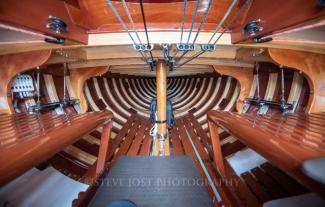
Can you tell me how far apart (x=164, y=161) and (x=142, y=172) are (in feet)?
0.89

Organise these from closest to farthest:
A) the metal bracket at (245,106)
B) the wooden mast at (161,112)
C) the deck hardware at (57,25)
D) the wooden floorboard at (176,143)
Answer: the deck hardware at (57,25)
the wooden floorboard at (176,143)
the wooden mast at (161,112)
the metal bracket at (245,106)

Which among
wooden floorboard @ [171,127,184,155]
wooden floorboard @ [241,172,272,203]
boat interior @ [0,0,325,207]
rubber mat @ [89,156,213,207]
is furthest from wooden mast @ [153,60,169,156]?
wooden floorboard @ [241,172,272,203]

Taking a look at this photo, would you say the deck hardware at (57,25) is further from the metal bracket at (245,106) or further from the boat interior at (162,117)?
the metal bracket at (245,106)

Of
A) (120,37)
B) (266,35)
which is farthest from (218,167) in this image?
(120,37)

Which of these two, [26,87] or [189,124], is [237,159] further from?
[26,87]

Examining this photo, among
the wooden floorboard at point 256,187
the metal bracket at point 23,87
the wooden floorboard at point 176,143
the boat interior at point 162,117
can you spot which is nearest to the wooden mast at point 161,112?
the boat interior at point 162,117

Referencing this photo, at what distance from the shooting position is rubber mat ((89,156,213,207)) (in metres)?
1.08

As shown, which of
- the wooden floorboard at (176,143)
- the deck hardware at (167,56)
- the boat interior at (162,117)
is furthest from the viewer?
the wooden floorboard at (176,143)

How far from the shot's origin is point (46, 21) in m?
0.84

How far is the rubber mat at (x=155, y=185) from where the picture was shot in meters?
1.08

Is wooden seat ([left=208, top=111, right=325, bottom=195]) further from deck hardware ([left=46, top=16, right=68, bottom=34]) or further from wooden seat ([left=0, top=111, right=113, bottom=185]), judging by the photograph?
deck hardware ([left=46, top=16, right=68, bottom=34])

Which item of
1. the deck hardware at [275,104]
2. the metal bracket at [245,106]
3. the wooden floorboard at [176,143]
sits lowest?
the wooden floorboard at [176,143]

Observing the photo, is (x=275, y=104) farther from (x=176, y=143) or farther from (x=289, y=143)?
(x=289, y=143)

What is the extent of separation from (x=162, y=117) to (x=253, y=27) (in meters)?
1.40
